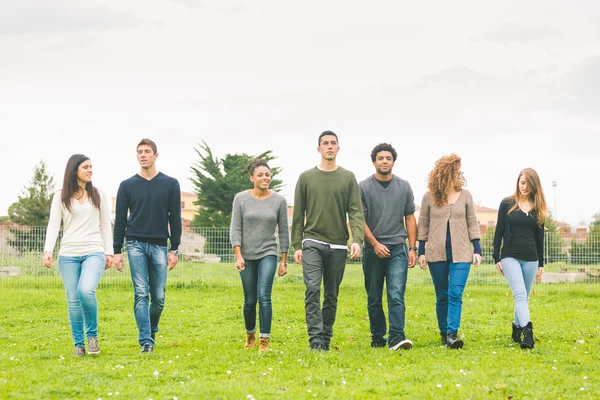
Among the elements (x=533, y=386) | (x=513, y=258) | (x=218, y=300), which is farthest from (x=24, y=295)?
(x=533, y=386)

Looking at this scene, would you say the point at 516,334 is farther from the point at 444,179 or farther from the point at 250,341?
the point at 250,341

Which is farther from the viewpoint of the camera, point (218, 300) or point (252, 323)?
point (218, 300)

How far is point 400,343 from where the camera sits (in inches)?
291

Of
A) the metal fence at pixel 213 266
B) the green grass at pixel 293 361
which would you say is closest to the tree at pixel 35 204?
the metal fence at pixel 213 266

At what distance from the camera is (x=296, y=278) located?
685 inches

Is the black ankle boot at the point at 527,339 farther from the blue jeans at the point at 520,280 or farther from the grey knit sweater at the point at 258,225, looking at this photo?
the grey knit sweater at the point at 258,225

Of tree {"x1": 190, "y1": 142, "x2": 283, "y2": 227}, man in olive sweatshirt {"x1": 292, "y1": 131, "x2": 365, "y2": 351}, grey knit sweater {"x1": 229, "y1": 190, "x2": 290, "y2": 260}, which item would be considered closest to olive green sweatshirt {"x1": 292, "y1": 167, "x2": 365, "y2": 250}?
man in olive sweatshirt {"x1": 292, "y1": 131, "x2": 365, "y2": 351}

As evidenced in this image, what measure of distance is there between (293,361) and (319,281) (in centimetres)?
98

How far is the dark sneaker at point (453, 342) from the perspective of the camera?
296 inches

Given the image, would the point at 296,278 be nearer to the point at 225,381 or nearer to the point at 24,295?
the point at 24,295

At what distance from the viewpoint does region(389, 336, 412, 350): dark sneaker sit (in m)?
7.38

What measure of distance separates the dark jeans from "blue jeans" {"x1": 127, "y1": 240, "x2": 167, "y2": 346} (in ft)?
5.31

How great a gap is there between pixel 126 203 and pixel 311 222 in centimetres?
209

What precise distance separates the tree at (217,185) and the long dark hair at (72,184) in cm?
3058
